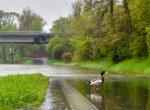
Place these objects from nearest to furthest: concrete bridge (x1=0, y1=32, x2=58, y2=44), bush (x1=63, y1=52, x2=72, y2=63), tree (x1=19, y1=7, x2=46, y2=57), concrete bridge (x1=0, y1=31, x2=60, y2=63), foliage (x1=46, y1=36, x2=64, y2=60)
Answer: bush (x1=63, y1=52, x2=72, y2=63)
foliage (x1=46, y1=36, x2=64, y2=60)
concrete bridge (x1=0, y1=32, x2=58, y2=44)
concrete bridge (x1=0, y1=31, x2=60, y2=63)
tree (x1=19, y1=7, x2=46, y2=57)

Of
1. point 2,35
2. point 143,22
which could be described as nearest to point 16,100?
point 143,22

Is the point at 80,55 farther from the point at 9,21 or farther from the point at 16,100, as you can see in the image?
the point at 9,21

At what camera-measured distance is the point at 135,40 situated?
6191 centimetres

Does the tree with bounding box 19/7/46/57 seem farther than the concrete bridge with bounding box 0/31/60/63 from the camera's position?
Yes

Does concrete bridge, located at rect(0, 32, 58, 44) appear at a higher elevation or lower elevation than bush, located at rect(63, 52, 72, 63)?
higher

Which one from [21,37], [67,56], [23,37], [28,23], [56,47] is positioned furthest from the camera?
[28,23]

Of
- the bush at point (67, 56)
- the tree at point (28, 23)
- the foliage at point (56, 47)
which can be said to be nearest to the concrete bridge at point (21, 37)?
the foliage at point (56, 47)

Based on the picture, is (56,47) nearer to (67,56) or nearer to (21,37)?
(67,56)

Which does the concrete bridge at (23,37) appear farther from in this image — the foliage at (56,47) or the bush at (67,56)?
the bush at (67,56)

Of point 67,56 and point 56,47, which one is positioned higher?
point 56,47

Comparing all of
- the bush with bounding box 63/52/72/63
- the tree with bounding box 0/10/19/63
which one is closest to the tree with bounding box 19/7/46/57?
the tree with bounding box 0/10/19/63

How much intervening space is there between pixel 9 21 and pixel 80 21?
309 feet

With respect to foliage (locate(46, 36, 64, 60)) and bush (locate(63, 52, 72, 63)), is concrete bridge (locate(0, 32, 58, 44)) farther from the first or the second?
bush (locate(63, 52, 72, 63))

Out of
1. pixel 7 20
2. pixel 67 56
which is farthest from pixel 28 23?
pixel 67 56
